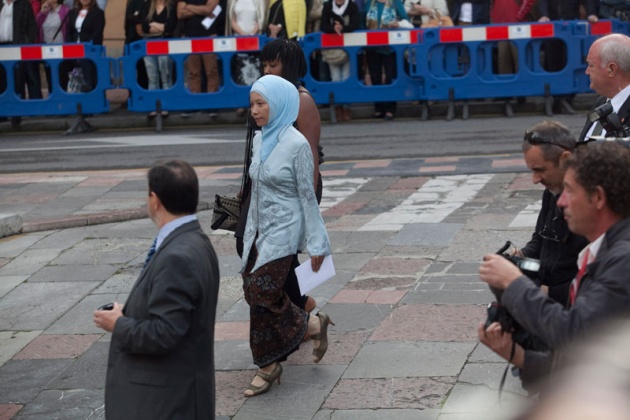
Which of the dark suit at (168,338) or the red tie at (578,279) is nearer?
the red tie at (578,279)

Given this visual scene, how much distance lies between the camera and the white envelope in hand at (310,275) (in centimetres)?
650

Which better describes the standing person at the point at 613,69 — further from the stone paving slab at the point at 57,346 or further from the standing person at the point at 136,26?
the standing person at the point at 136,26

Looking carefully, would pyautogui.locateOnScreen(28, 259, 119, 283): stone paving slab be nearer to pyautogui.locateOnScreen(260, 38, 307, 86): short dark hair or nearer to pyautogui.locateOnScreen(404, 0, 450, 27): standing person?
pyautogui.locateOnScreen(260, 38, 307, 86): short dark hair

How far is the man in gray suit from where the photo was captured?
14.4 ft

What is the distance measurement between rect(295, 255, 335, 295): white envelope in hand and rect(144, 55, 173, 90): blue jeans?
11840 mm

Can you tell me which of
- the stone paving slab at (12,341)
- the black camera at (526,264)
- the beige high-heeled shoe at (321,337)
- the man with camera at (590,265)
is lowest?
the stone paving slab at (12,341)

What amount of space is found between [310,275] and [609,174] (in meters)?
2.88

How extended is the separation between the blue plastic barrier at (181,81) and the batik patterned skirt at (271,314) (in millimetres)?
11320

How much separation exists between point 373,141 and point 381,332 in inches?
330

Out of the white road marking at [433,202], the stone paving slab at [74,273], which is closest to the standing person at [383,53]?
the white road marking at [433,202]

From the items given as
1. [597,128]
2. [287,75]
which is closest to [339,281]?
[287,75]

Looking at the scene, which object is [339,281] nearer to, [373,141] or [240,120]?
[373,141]

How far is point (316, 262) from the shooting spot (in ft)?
21.3

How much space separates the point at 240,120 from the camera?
60.3 feet
